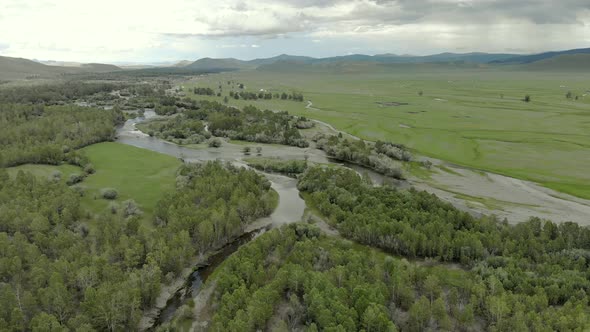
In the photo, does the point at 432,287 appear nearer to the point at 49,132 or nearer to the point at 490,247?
the point at 490,247

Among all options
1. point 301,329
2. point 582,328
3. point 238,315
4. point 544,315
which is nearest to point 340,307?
point 301,329

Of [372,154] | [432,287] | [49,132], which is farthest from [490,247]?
[49,132]

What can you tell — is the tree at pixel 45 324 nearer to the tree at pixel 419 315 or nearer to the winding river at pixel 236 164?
the winding river at pixel 236 164

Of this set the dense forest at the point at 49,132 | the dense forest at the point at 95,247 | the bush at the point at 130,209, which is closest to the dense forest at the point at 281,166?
the dense forest at the point at 95,247

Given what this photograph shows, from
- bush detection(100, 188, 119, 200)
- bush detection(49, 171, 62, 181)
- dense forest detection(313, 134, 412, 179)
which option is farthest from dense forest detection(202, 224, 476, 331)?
bush detection(49, 171, 62, 181)

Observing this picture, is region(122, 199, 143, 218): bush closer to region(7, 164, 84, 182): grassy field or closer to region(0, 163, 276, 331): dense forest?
region(0, 163, 276, 331): dense forest

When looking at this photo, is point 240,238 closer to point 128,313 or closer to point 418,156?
point 128,313

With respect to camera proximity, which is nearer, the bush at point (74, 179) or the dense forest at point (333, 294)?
the dense forest at point (333, 294)
